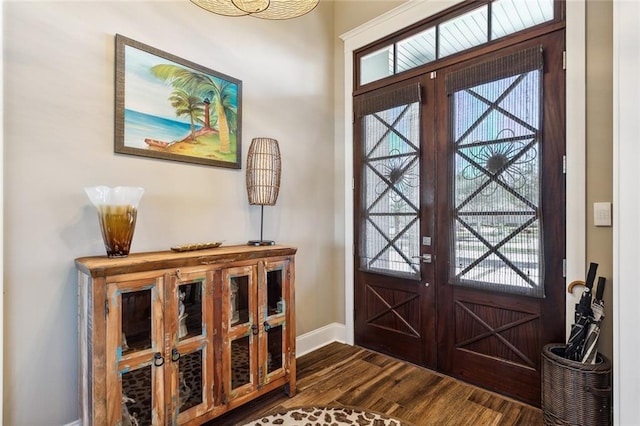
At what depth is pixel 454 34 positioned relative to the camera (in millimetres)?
2627

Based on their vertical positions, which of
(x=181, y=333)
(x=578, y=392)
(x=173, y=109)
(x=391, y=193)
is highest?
(x=173, y=109)

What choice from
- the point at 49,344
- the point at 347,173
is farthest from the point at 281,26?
the point at 49,344

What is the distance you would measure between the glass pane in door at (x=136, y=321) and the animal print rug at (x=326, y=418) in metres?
0.86

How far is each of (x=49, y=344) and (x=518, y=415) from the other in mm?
2845

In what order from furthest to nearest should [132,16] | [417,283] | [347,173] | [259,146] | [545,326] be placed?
[347,173]
[417,283]
[259,146]
[545,326]
[132,16]

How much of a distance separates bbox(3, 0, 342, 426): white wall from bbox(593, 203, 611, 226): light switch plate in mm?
2317

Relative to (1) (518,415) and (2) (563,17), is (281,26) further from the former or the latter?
(1) (518,415)

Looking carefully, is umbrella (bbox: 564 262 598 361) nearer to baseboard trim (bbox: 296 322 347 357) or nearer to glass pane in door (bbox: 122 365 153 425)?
baseboard trim (bbox: 296 322 347 357)

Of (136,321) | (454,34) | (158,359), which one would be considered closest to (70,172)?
(136,321)

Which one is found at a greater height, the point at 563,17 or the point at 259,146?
the point at 563,17

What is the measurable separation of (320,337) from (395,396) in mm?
1053

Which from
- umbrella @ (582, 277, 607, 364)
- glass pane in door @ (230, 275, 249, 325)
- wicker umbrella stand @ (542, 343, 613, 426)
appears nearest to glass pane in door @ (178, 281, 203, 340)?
glass pane in door @ (230, 275, 249, 325)

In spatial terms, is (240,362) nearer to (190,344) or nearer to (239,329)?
(239,329)

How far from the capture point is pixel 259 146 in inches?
98.1
